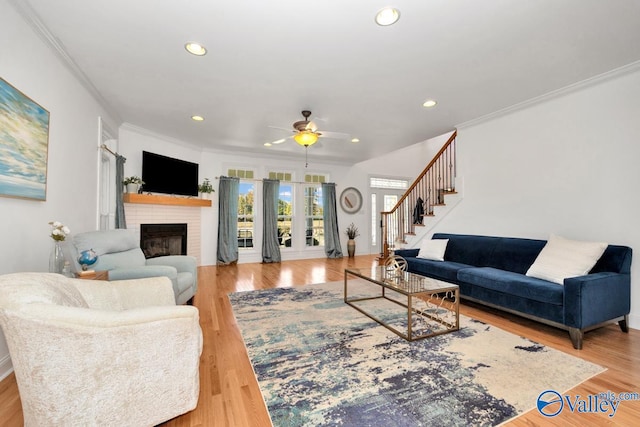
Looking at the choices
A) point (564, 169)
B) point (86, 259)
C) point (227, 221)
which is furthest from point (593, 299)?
point (227, 221)

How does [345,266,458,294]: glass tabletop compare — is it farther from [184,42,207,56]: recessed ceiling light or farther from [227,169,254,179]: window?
[227,169,254,179]: window

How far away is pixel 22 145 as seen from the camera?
6.59ft

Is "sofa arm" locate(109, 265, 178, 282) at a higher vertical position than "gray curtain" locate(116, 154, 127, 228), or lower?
lower

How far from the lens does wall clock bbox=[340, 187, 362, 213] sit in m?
7.62

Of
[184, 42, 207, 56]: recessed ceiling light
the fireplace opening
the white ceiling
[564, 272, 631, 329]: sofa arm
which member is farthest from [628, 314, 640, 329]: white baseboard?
the fireplace opening

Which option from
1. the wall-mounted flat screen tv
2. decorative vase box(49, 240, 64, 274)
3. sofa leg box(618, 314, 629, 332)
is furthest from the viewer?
the wall-mounted flat screen tv

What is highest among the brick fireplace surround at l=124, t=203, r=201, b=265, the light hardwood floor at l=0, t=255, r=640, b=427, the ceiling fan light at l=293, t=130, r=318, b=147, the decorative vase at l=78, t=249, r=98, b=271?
the ceiling fan light at l=293, t=130, r=318, b=147

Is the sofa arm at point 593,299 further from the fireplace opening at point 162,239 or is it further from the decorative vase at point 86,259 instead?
the fireplace opening at point 162,239

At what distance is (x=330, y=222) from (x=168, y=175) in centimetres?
393

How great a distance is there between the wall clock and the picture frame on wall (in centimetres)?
608

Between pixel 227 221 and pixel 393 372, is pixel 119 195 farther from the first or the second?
pixel 393 372

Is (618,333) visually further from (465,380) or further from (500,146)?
(500,146)

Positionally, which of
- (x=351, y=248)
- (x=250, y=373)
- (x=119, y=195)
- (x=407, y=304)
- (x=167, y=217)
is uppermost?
(x=119, y=195)

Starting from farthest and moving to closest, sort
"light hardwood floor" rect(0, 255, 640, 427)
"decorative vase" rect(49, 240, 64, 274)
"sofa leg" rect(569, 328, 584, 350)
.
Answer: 1. "sofa leg" rect(569, 328, 584, 350)
2. "decorative vase" rect(49, 240, 64, 274)
3. "light hardwood floor" rect(0, 255, 640, 427)
